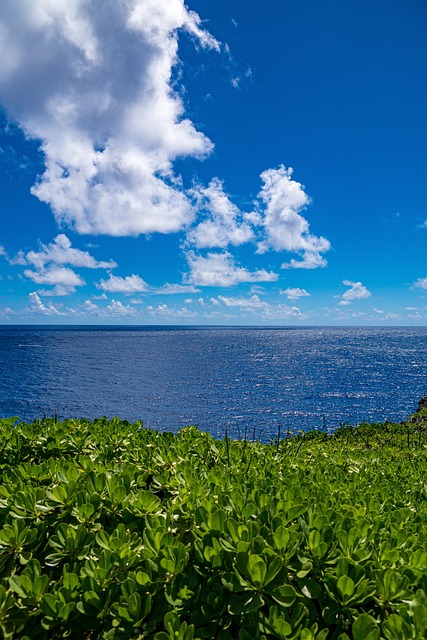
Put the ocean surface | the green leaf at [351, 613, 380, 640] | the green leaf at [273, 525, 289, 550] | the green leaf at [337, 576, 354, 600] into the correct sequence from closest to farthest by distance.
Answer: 1. the green leaf at [351, 613, 380, 640]
2. the green leaf at [337, 576, 354, 600]
3. the green leaf at [273, 525, 289, 550]
4. the ocean surface

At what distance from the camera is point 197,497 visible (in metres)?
A: 2.96

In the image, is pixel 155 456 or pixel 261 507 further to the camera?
pixel 155 456

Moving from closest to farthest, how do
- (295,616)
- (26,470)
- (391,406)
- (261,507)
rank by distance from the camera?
(295,616), (261,507), (26,470), (391,406)

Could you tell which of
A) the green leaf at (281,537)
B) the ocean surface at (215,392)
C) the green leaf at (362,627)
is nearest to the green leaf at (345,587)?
the green leaf at (362,627)

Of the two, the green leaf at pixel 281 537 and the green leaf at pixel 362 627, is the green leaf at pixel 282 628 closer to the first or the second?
the green leaf at pixel 362 627

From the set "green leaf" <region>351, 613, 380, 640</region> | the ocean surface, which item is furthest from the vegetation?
the ocean surface

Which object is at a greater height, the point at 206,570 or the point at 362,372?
the point at 206,570

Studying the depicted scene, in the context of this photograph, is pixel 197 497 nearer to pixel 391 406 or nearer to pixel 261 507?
pixel 261 507

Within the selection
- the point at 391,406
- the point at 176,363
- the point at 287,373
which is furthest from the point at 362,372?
the point at 176,363

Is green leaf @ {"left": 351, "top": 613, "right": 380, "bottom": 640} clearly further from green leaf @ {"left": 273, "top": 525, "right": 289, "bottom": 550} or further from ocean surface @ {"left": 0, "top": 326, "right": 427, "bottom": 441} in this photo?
ocean surface @ {"left": 0, "top": 326, "right": 427, "bottom": 441}

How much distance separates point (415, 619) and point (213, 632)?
101 cm

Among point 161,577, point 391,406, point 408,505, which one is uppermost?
point 161,577

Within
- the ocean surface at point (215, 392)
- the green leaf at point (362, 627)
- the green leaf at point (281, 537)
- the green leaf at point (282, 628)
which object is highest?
the green leaf at point (281, 537)

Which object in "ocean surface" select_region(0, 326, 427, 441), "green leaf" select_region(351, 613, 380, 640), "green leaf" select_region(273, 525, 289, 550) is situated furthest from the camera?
"ocean surface" select_region(0, 326, 427, 441)
